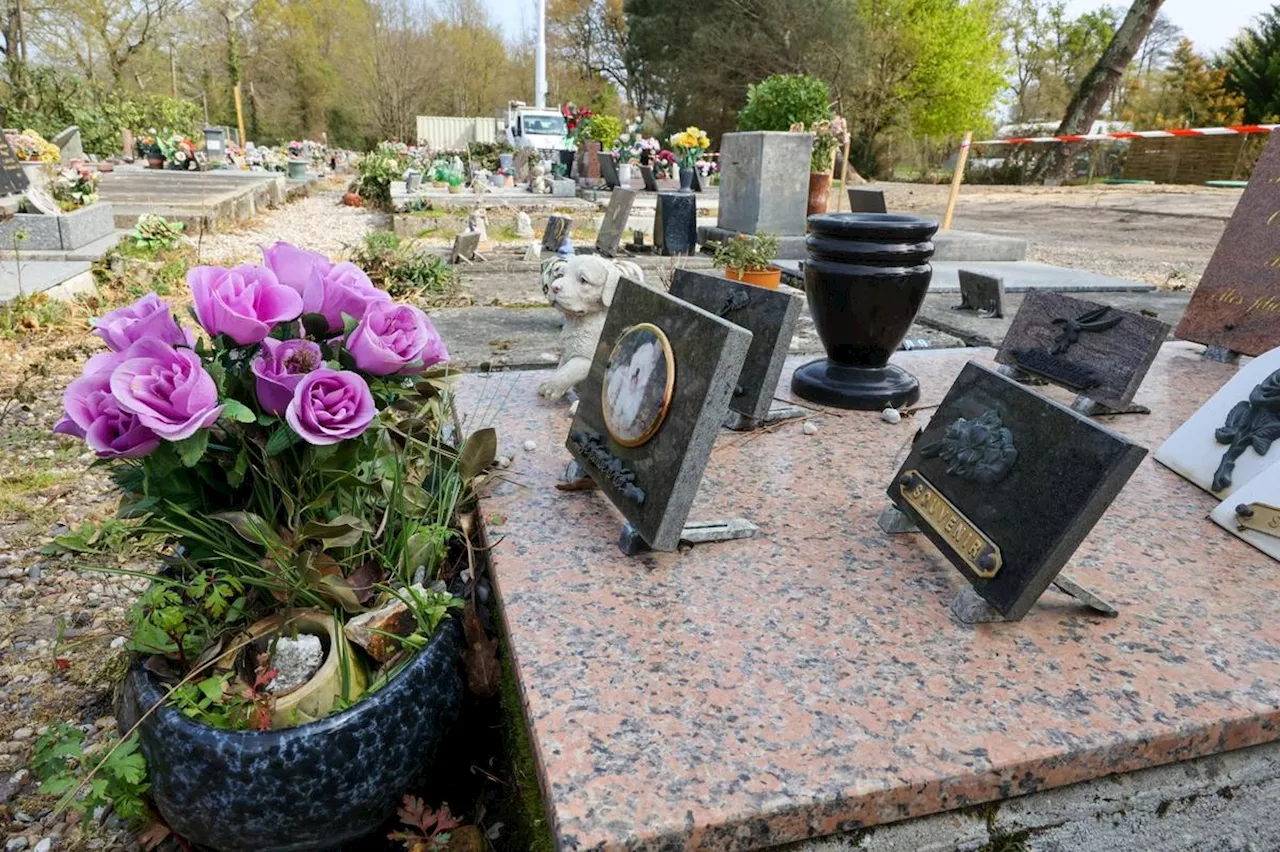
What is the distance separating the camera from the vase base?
2.91 meters

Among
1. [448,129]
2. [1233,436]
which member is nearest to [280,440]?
[1233,436]

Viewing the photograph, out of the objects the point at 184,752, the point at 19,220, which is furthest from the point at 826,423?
the point at 19,220

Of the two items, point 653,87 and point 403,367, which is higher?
point 653,87

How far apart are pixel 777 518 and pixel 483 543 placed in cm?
71

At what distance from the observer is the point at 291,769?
52.6 inches

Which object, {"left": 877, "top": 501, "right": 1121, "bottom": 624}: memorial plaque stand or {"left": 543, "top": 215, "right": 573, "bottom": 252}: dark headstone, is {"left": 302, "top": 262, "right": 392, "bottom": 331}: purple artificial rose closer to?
{"left": 877, "top": 501, "right": 1121, "bottom": 624}: memorial plaque stand

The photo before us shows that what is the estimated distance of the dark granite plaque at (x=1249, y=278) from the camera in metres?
3.35

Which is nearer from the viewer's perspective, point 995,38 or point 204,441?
point 204,441

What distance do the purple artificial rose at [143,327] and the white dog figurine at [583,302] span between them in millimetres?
1464

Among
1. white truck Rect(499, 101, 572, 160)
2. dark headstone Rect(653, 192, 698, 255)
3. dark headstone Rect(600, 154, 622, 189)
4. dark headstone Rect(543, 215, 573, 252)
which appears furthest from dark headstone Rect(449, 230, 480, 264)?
white truck Rect(499, 101, 572, 160)

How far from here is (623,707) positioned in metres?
1.35

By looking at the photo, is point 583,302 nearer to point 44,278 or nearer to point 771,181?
point 44,278

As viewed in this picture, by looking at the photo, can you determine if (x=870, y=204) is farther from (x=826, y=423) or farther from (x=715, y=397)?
(x=715, y=397)

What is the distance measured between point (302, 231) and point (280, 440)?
11.1m
